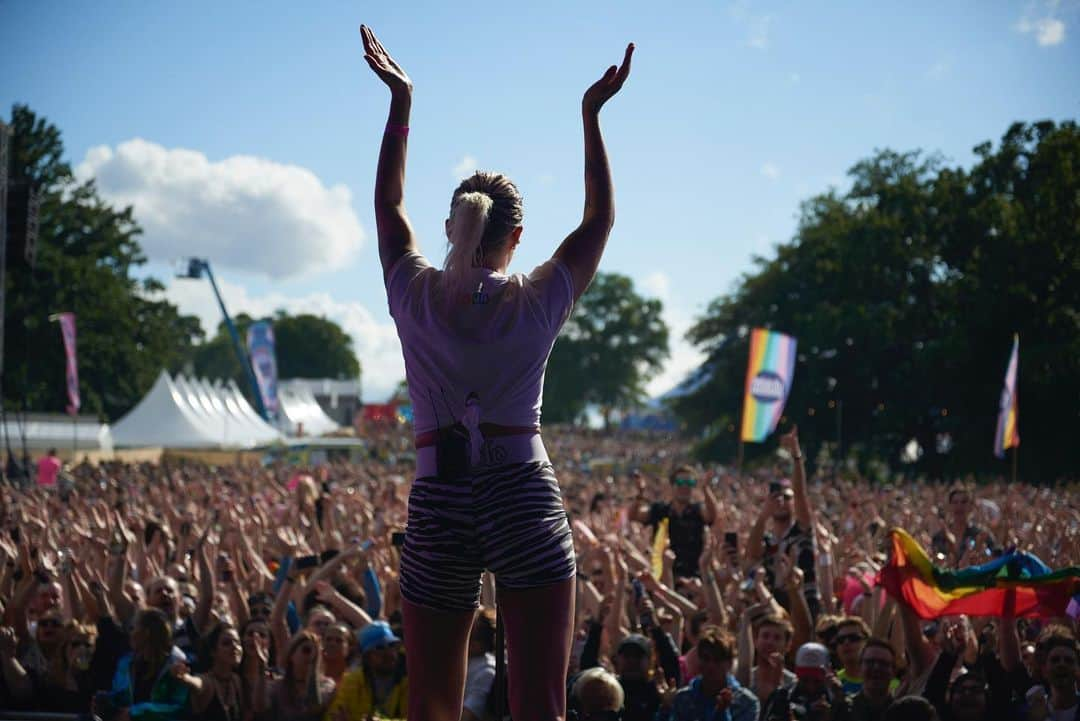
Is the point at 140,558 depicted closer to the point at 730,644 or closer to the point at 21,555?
the point at 21,555

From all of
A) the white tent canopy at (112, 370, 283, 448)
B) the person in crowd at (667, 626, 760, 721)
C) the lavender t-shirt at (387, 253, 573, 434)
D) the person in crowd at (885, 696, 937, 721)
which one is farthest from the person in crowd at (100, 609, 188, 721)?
the white tent canopy at (112, 370, 283, 448)

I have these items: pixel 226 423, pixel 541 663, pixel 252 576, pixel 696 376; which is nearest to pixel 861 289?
pixel 696 376

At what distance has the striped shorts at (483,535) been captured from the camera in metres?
2.01

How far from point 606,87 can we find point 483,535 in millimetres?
928

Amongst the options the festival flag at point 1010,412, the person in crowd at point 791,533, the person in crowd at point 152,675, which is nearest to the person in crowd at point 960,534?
the person in crowd at point 791,533

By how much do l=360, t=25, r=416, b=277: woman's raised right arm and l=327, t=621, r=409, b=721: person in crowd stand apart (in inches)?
132

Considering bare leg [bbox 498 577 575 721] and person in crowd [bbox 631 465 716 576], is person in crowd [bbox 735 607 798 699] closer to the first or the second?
person in crowd [bbox 631 465 716 576]

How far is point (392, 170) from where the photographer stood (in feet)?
7.58

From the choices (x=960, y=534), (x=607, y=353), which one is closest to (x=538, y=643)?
(x=960, y=534)

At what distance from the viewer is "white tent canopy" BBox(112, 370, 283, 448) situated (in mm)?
33219

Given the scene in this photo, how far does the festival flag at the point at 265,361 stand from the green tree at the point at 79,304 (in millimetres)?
13699

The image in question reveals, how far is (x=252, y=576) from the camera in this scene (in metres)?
7.85

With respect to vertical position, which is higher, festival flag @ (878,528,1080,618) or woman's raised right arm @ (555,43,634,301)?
woman's raised right arm @ (555,43,634,301)

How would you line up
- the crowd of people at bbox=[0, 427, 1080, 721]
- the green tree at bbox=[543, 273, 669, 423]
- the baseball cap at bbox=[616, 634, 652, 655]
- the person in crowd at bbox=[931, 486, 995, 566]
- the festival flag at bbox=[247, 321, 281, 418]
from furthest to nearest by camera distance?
the green tree at bbox=[543, 273, 669, 423] < the festival flag at bbox=[247, 321, 281, 418] < the person in crowd at bbox=[931, 486, 995, 566] < the baseball cap at bbox=[616, 634, 652, 655] < the crowd of people at bbox=[0, 427, 1080, 721]
